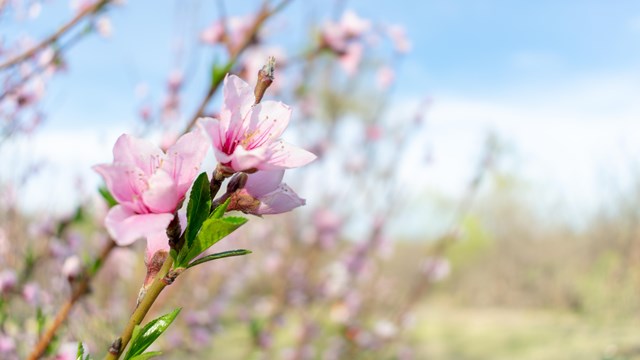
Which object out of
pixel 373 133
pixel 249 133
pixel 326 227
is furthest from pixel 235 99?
pixel 373 133

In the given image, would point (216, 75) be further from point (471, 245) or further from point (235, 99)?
point (471, 245)

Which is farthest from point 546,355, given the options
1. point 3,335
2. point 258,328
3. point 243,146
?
point 243,146

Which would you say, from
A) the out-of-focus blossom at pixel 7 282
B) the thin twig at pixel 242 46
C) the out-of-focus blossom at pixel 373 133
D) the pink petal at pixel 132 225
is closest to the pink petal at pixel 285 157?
the pink petal at pixel 132 225

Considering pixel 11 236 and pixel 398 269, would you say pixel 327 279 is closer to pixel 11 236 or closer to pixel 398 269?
pixel 11 236

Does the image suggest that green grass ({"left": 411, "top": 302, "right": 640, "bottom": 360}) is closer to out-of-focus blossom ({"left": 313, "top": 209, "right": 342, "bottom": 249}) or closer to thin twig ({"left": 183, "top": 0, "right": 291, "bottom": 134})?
out-of-focus blossom ({"left": 313, "top": 209, "right": 342, "bottom": 249})

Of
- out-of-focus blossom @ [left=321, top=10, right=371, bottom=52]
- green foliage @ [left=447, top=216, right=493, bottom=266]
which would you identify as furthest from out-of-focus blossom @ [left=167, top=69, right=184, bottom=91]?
green foliage @ [left=447, top=216, right=493, bottom=266]
